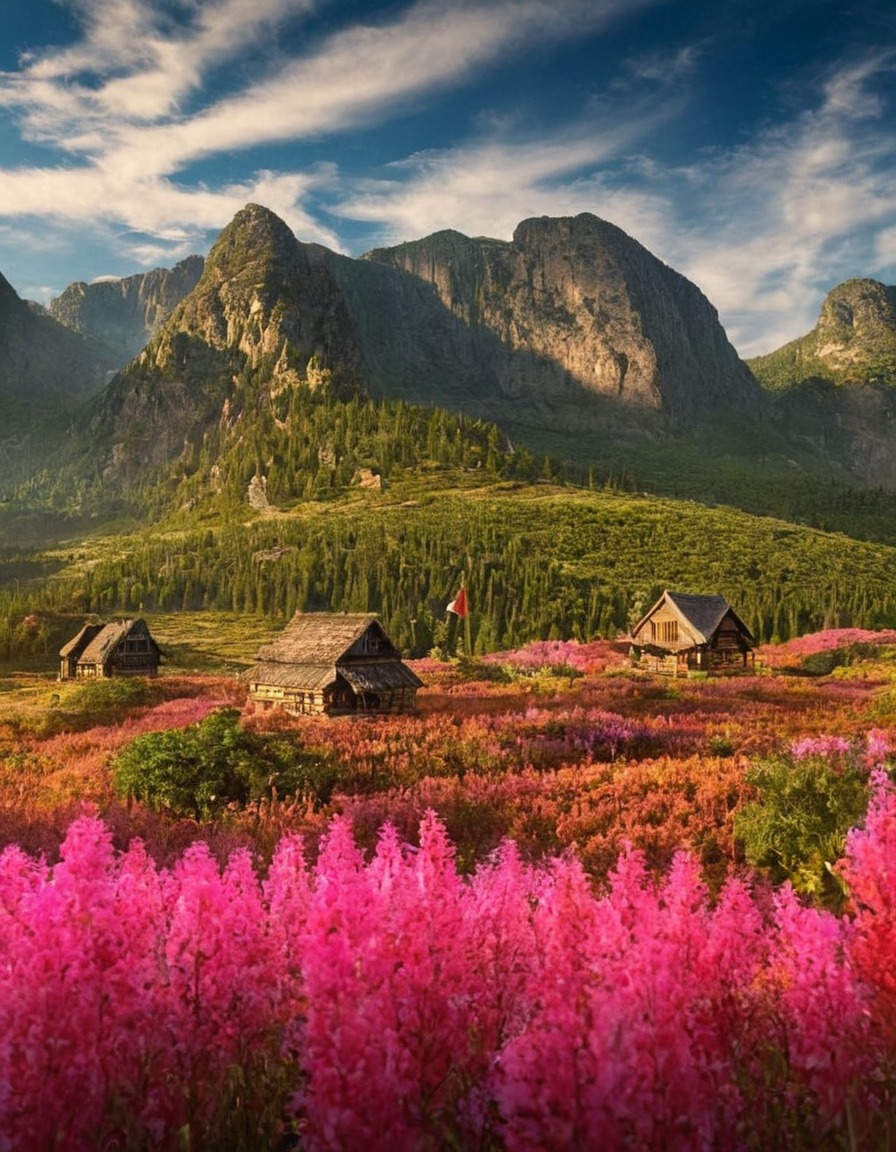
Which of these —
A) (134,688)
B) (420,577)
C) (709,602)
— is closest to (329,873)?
(134,688)

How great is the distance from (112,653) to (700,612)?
132ft

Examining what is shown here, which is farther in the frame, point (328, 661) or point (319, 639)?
point (319, 639)

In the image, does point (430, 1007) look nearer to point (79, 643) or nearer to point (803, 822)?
point (803, 822)

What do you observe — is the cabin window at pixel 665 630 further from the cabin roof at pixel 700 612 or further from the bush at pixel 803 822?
the bush at pixel 803 822

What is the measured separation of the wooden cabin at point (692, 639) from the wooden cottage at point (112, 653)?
35003 mm

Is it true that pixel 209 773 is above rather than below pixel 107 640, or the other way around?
above

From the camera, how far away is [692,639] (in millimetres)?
53125

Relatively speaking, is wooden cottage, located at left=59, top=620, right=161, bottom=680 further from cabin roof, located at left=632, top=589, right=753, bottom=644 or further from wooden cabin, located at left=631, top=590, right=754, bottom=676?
cabin roof, located at left=632, top=589, right=753, bottom=644

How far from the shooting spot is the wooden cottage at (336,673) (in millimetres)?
33500

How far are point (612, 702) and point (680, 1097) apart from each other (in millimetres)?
29049

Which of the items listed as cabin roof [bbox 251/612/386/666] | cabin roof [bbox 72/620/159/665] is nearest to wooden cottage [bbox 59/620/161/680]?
cabin roof [bbox 72/620/159/665]

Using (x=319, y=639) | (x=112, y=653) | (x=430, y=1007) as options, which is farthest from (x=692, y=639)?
(x=430, y=1007)

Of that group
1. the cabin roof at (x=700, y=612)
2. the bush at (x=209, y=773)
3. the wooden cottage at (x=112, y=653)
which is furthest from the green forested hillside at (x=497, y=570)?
the bush at (x=209, y=773)

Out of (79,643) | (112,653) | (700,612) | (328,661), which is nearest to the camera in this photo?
(328,661)
